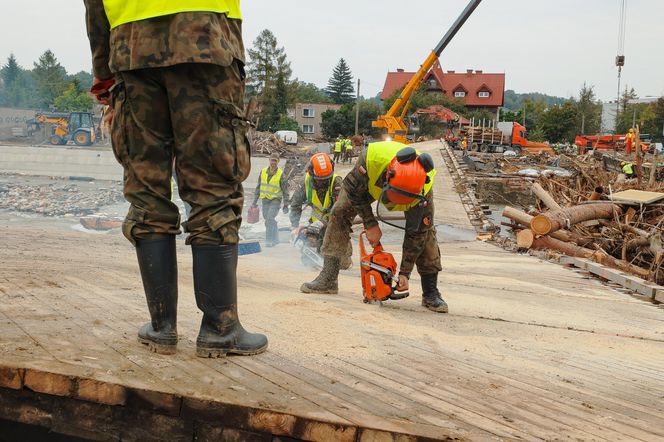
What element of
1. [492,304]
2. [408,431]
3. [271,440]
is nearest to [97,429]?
[271,440]

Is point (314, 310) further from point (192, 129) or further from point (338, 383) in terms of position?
point (192, 129)

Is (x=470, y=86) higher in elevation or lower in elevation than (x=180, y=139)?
higher

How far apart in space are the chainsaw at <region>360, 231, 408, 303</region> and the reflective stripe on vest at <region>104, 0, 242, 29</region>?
2887 mm

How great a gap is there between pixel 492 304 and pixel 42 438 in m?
3.94

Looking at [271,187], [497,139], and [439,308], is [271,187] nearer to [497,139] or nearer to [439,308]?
[439,308]

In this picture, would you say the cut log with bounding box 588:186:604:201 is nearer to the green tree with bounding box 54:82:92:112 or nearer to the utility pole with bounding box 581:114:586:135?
the utility pole with bounding box 581:114:586:135

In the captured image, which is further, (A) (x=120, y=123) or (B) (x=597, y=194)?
(B) (x=597, y=194)

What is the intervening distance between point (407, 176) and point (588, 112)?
84.1 m

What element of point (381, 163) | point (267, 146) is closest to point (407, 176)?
point (381, 163)

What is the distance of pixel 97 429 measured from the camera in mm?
2334

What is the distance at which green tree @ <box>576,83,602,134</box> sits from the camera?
3110 inches

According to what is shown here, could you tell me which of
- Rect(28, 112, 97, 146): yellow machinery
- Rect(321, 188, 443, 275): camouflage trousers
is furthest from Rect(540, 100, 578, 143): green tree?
Rect(321, 188, 443, 275): camouflage trousers

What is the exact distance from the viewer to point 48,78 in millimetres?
85750

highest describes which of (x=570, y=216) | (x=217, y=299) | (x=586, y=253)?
(x=217, y=299)
